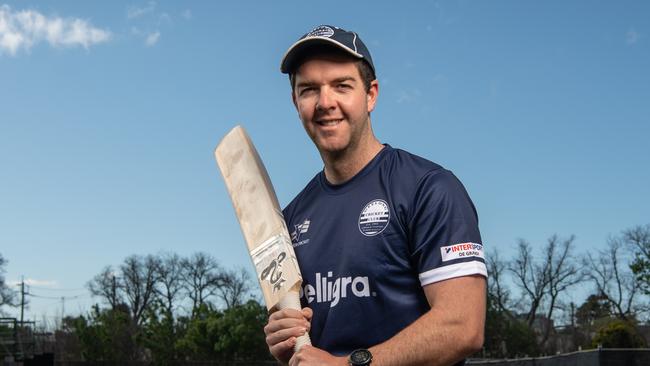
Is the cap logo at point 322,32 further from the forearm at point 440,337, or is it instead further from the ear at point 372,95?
the forearm at point 440,337

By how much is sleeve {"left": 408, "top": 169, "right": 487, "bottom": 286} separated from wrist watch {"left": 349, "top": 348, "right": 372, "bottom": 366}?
30cm

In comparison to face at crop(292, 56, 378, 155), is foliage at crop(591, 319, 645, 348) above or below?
below

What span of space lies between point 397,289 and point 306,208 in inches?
26.1

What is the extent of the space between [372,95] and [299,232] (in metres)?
0.62

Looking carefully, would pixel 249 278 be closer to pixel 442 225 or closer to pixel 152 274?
pixel 152 274

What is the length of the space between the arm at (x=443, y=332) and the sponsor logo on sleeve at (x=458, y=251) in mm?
69

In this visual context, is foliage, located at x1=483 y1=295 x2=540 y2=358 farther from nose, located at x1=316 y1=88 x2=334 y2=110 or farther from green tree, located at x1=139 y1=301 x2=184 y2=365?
nose, located at x1=316 y1=88 x2=334 y2=110

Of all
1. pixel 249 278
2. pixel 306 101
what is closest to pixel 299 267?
pixel 306 101

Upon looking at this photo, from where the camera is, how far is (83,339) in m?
44.0

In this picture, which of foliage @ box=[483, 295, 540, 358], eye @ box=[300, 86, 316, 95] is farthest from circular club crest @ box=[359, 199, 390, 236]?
foliage @ box=[483, 295, 540, 358]

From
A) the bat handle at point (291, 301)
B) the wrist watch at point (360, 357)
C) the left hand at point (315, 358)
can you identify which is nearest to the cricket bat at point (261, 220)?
the bat handle at point (291, 301)

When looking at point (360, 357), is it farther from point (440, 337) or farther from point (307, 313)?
point (307, 313)

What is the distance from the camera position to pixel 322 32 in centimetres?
274

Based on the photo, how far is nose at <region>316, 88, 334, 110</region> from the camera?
2.68 meters
